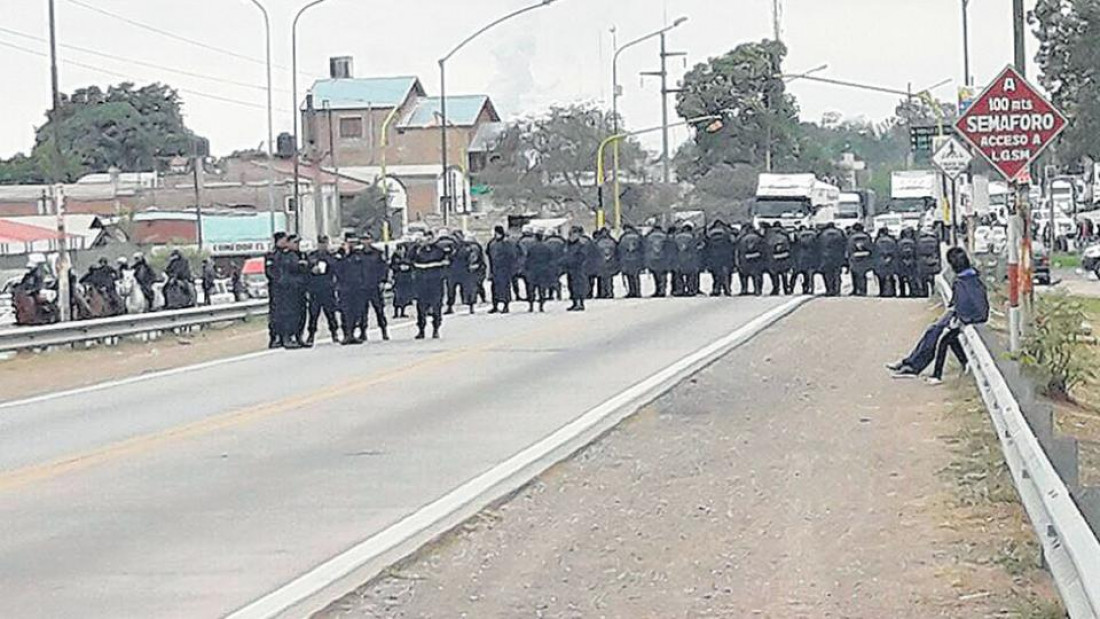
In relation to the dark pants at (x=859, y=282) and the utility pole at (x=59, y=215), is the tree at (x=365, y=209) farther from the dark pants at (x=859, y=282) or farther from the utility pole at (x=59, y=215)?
the utility pole at (x=59, y=215)

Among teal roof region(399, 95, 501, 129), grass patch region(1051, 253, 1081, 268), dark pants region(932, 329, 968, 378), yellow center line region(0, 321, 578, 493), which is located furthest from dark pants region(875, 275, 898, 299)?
teal roof region(399, 95, 501, 129)

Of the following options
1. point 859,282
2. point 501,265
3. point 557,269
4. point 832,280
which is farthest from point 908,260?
point 501,265

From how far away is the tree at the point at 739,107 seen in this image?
10362 centimetres

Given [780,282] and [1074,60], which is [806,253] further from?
[1074,60]

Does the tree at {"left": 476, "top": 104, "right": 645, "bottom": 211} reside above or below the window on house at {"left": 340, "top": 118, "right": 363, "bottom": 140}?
below

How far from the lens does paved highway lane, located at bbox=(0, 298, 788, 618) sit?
10438 millimetres

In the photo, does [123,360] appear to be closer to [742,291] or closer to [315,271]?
[315,271]

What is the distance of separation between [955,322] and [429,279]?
999 centimetres

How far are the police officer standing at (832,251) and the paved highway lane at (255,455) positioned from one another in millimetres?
11865

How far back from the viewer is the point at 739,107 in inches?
4117

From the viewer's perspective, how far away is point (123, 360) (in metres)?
27.5

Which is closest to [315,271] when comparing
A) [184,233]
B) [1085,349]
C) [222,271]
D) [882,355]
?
[882,355]

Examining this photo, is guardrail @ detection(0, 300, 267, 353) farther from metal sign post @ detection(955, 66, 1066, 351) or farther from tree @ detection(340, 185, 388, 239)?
tree @ detection(340, 185, 388, 239)

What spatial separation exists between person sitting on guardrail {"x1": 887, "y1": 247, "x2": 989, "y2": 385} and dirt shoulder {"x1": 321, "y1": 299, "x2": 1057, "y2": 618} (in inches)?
36.3
